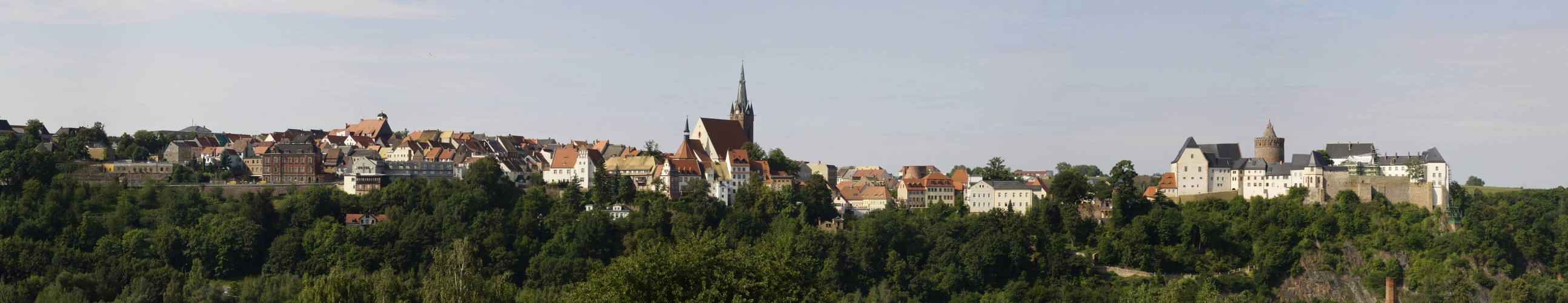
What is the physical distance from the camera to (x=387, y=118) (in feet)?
350

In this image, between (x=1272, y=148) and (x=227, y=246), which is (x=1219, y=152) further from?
(x=227, y=246)

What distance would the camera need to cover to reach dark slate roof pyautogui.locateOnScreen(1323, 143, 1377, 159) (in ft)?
259

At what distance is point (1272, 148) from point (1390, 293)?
12933mm

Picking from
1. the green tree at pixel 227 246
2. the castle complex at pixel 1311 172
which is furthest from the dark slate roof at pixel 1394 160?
the green tree at pixel 227 246

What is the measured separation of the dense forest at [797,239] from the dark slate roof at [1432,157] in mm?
2711

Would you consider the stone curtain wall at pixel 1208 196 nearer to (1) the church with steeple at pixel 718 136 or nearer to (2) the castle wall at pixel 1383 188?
(2) the castle wall at pixel 1383 188

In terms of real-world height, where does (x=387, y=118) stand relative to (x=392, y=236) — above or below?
above

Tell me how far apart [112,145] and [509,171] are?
29246mm

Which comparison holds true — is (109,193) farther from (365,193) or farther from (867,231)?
(867,231)

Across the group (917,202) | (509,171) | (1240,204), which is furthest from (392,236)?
(1240,204)

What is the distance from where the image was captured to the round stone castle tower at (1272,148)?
258 feet

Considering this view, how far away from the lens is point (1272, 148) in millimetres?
78625

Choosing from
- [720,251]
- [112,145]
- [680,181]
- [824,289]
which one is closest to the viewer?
[720,251]

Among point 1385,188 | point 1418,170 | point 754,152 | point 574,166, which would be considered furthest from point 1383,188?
point 574,166
